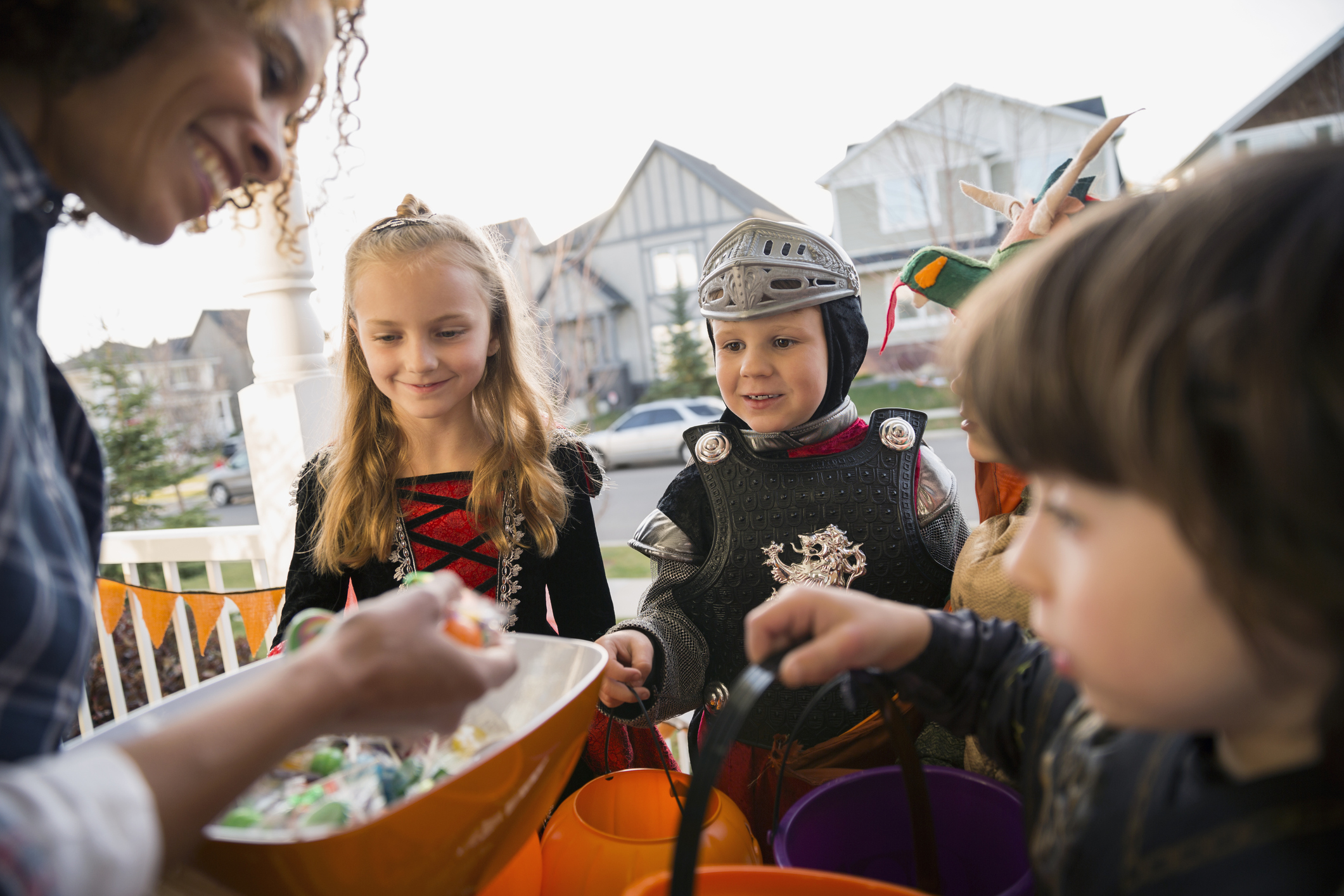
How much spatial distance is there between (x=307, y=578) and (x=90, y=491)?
2.80ft

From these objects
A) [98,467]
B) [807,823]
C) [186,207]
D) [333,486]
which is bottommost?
[807,823]

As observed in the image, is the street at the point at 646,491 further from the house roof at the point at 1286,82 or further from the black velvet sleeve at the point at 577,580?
the black velvet sleeve at the point at 577,580

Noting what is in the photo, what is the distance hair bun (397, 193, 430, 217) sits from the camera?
1656 millimetres

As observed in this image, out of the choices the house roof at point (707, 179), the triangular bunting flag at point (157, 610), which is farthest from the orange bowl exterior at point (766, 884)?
the house roof at point (707, 179)

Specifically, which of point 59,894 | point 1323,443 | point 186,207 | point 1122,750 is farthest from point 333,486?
Result: point 1323,443

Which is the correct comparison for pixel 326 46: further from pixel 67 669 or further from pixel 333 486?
pixel 333 486

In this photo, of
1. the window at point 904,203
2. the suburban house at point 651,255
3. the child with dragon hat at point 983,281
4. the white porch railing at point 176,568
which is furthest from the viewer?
the suburban house at point 651,255

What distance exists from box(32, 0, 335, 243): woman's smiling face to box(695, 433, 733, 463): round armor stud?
878mm

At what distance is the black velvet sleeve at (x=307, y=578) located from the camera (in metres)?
1.53

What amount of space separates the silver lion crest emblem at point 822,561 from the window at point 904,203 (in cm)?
541

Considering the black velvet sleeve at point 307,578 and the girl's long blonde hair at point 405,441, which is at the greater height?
the girl's long blonde hair at point 405,441

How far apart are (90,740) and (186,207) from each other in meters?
0.47

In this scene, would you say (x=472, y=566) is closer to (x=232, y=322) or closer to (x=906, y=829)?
(x=906, y=829)

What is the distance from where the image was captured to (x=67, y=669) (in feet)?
1.83
